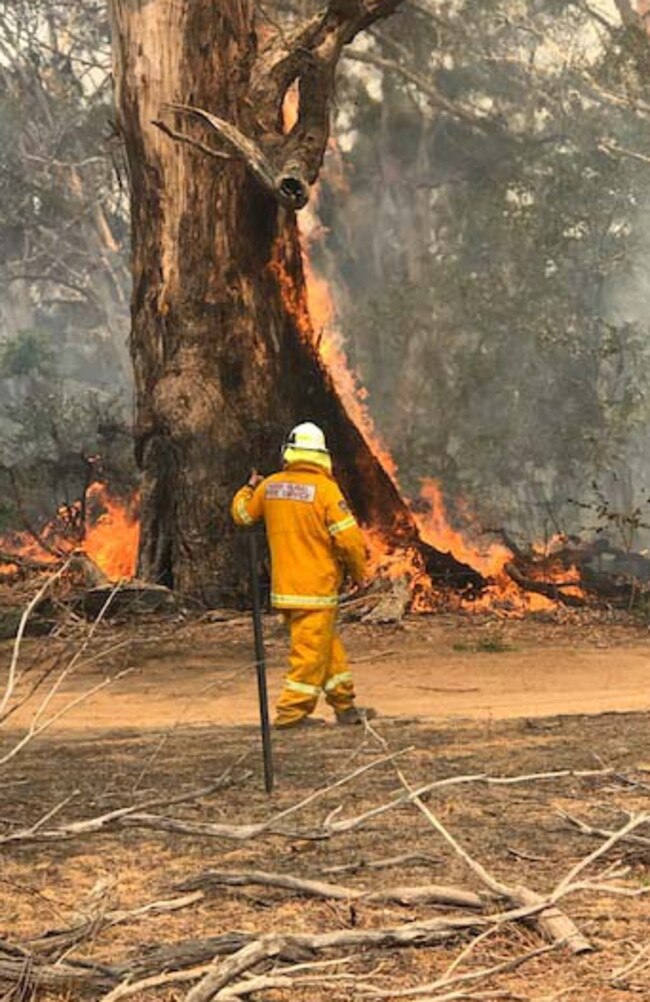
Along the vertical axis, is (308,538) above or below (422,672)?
above

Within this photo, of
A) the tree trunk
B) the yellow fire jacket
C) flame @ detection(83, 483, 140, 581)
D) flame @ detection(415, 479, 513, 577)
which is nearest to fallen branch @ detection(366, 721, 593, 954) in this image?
the yellow fire jacket

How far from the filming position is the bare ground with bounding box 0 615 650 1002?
4391 millimetres

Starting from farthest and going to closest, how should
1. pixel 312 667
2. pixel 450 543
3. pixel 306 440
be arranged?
1. pixel 450 543
2. pixel 306 440
3. pixel 312 667

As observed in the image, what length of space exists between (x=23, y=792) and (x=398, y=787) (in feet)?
6.13

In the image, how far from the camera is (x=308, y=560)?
27.1ft

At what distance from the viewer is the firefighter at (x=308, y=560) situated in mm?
8227

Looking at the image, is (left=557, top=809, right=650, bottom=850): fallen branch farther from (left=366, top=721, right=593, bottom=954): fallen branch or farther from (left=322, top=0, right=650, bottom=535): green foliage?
(left=322, top=0, right=650, bottom=535): green foliage

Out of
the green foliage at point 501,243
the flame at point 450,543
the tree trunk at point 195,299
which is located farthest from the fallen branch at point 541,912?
the green foliage at point 501,243

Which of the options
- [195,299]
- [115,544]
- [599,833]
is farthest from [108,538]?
[599,833]

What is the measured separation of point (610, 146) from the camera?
28188 millimetres

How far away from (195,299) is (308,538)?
24.4 feet

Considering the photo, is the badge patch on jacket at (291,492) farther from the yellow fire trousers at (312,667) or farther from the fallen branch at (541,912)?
the fallen branch at (541,912)

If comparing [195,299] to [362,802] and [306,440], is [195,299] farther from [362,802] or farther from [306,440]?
[362,802]

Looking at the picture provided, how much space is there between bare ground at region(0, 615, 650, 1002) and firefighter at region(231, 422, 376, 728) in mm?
312
